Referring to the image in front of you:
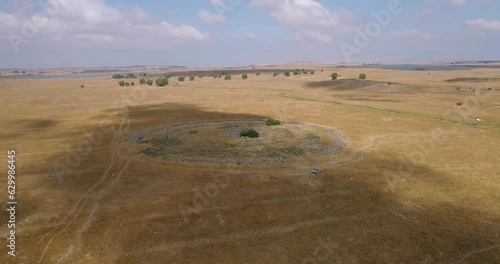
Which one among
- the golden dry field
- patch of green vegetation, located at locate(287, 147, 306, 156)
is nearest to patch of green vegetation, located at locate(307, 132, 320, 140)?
the golden dry field

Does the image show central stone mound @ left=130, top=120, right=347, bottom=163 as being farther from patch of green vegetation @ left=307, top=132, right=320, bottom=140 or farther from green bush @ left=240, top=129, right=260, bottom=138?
green bush @ left=240, top=129, right=260, bottom=138

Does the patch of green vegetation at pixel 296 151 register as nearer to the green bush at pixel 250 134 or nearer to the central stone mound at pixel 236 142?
the central stone mound at pixel 236 142

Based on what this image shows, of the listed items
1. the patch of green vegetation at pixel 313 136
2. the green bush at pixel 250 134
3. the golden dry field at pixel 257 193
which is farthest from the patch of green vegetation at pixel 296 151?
the green bush at pixel 250 134

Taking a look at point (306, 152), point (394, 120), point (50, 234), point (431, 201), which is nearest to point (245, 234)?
point (50, 234)

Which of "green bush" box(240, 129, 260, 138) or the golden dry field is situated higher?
"green bush" box(240, 129, 260, 138)

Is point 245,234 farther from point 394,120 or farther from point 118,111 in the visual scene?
point 118,111
